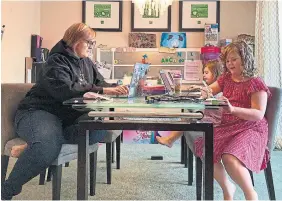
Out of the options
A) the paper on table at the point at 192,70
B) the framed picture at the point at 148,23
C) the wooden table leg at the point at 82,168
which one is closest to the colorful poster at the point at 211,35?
the paper on table at the point at 192,70

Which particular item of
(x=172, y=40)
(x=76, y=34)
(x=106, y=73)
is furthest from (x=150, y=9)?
(x=76, y=34)

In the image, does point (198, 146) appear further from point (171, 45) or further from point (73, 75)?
point (171, 45)

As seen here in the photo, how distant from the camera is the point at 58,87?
1.84 meters

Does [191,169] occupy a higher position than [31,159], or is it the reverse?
[31,159]

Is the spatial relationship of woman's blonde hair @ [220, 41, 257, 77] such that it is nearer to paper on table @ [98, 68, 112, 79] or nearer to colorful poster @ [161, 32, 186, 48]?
colorful poster @ [161, 32, 186, 48]

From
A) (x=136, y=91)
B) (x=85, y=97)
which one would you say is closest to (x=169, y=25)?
(x=136, y=91)

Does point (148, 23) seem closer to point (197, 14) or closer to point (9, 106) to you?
point (197, 14)

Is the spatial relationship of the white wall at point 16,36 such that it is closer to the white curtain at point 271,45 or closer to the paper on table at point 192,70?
the paper on table at point 192,70

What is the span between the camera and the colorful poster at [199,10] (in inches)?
190

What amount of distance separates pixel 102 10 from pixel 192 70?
1481 millimetres

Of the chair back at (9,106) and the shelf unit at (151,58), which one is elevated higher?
the shelf unit at (151,58)

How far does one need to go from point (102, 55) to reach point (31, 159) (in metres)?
3.29

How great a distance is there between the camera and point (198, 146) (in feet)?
6.10

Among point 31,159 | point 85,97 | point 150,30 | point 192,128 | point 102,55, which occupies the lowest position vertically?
point 31,159
